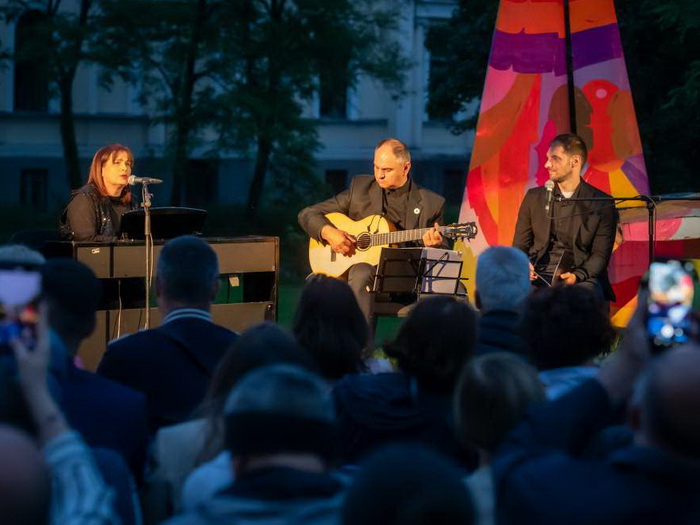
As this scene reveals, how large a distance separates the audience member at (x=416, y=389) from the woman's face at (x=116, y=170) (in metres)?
5.47

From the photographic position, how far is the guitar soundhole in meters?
9.59

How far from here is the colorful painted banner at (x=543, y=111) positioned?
1126 cm

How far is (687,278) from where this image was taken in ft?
9.61

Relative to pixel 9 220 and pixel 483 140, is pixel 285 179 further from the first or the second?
pixel 483 140

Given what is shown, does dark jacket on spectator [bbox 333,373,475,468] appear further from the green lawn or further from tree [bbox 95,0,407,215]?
tree [bbox 95,0,407,215]

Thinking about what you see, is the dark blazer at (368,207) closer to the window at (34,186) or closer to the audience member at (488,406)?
the audience member at (488,406)

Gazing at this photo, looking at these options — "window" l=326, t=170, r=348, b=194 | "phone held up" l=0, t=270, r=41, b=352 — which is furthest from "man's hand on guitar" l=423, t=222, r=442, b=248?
"window" l=326, t=170, r=348, b=194

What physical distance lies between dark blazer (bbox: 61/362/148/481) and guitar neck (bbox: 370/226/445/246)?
568cm

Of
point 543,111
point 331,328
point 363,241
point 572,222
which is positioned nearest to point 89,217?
point 363,241

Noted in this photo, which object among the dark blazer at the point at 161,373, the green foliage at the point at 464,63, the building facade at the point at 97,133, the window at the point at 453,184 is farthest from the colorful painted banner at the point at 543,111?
the window at the point at 453,184

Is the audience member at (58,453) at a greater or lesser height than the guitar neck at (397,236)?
lesser

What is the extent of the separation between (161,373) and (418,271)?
15.1ft

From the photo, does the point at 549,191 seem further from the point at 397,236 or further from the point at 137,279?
A: the point at 137,279

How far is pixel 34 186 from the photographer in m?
32.0
